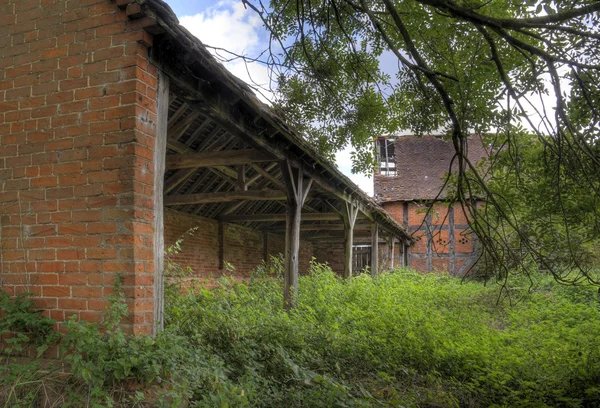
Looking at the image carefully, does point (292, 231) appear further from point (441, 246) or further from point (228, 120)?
point (441, 246)

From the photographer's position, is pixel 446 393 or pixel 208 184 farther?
pixel 208 184

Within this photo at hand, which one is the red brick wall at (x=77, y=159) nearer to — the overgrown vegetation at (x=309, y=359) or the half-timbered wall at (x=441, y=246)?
the overgrown vegetation at (x=309, y=359)

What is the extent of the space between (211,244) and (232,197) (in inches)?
168

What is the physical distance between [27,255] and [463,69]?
4.34 metres

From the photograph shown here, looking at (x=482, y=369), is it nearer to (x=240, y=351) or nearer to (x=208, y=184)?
(x=240, y=351)

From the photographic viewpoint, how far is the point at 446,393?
455 centimetres

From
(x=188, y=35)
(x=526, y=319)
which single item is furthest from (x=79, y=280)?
(x=526, y=319)

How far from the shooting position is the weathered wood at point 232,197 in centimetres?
921

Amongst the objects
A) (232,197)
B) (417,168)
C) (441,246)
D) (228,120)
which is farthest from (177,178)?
(417,168)

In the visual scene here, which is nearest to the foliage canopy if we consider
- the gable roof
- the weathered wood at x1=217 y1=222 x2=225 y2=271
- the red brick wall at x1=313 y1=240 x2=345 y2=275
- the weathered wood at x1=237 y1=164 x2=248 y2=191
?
the weathered wood at x1=237 y1=164 x2=248 y2=191

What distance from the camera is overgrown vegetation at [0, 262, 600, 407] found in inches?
129

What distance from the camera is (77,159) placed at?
3.94 meters

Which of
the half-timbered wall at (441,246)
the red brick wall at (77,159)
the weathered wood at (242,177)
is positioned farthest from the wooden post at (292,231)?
the half-timbered wall at (441,246)

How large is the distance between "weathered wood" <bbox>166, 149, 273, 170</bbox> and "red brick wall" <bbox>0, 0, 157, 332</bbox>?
10.3ft
